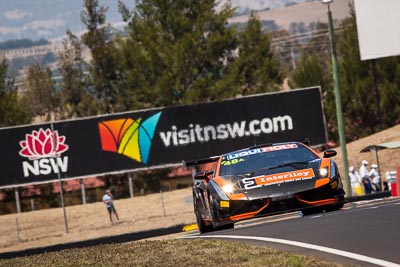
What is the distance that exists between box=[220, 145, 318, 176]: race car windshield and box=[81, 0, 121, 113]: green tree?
49.4 meters

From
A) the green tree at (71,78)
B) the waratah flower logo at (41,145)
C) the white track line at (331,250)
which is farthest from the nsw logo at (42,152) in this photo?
the white track line at (331,250)

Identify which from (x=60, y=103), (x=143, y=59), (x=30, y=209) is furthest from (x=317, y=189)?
(x=60, y=103)

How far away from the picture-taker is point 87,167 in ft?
166

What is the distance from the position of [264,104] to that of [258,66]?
17332 mm

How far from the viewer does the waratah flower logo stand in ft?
163

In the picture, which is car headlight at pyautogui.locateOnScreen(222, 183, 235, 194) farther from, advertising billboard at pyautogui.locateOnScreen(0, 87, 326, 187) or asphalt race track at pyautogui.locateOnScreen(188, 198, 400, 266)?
advertising billboard at pyautogui.locateOnScreen(0, 87, 326, 187)

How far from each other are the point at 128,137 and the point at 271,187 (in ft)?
110

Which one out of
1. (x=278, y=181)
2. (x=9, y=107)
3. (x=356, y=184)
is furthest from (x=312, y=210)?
(x=9, y=107)

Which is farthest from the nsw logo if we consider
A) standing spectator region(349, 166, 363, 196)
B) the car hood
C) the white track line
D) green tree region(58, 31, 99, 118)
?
the white track line

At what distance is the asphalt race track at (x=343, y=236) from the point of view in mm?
10875

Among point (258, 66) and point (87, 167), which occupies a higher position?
point (258, 66)

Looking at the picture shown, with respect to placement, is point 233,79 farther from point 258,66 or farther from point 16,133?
point 16,133

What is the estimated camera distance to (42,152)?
49781mm

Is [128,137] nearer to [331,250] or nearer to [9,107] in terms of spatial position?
[9,107]
